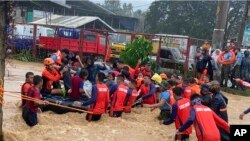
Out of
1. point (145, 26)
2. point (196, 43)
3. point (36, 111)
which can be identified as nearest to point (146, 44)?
point (196, 43)

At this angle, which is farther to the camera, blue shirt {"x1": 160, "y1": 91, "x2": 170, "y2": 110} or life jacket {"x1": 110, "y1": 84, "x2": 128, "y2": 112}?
blue shirt {"x1": 160, "y1": 91, "x2": 170, "y2": 110}

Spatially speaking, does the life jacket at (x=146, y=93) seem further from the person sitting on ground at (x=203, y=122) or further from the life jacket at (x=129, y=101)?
the person sitting on ground at (x=203, y=122)

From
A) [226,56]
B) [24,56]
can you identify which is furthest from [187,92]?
[24,56]

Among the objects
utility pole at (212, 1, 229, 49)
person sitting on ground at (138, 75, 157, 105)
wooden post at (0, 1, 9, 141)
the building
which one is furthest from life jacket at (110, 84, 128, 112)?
the building

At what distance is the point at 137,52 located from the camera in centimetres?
1748

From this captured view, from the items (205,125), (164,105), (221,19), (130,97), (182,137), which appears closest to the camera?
(205,125)

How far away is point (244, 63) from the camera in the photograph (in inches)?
745

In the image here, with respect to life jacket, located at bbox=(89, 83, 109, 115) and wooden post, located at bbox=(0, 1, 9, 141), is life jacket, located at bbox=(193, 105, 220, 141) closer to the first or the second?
life jacket, located at bbox=(89, 83, 109, 115)

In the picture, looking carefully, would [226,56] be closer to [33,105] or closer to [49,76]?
[49,76]

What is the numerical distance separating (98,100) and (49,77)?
1.96 m

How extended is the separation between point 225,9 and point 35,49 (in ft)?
34.1

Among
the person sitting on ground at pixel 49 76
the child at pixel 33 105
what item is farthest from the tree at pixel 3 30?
the person sitting on ground at pixel 49 76

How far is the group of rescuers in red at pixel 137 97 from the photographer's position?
7268 mm

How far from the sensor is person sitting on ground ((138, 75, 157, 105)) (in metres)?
11.2
